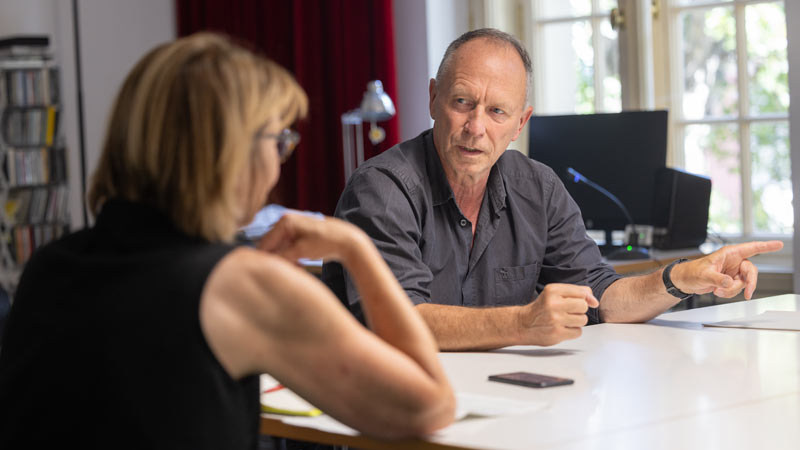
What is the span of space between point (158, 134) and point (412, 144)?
4.11 ft

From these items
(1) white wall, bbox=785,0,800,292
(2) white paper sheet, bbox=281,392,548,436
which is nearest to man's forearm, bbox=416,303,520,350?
(2) white paper sheet, bbox=281,392,548,436

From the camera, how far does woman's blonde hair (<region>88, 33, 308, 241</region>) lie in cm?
100

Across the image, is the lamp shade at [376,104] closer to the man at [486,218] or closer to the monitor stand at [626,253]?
the monitor stand at [626,253]

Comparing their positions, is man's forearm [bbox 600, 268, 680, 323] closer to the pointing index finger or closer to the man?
the man

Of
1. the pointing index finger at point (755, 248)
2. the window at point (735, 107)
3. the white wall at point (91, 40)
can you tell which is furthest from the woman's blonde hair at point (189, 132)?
the white wall at point (91, 40)

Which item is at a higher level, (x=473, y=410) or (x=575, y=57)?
(x=575, y=57)

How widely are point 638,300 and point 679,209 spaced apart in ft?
5.29

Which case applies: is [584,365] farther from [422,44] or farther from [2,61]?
[2,61]

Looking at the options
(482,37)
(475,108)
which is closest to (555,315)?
(475,108)

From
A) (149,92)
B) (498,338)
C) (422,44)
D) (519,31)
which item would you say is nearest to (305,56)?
(422,44)

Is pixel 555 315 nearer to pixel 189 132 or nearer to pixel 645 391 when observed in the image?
pixel 645 391

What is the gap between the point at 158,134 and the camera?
3.28ft

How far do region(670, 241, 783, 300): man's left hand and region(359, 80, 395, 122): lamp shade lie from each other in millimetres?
2753

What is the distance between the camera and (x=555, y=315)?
168 centimetres
